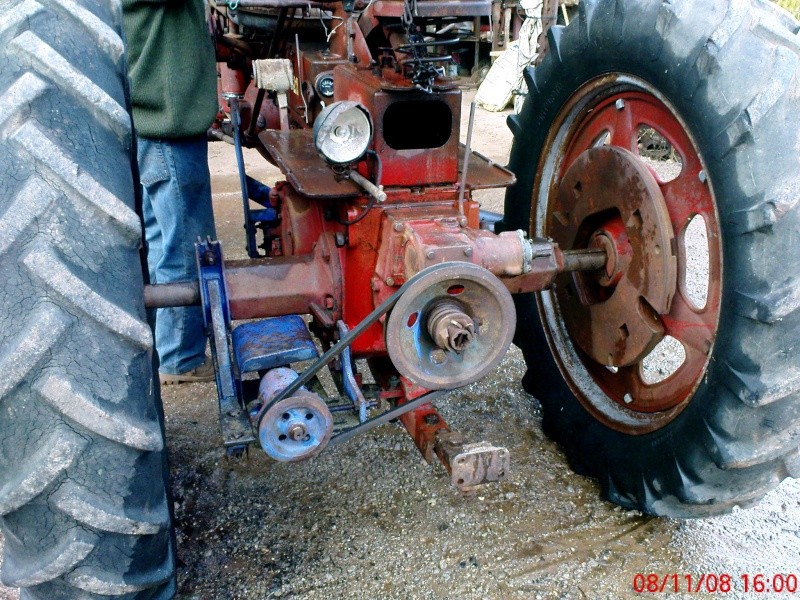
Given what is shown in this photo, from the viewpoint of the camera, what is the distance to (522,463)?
2629mm

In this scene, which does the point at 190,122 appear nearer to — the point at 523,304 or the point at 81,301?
the point at 523,304

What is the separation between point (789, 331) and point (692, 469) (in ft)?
1.39

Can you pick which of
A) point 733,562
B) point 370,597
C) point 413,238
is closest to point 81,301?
point 413,238

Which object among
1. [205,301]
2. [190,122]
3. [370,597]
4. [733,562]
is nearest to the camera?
[205,301]

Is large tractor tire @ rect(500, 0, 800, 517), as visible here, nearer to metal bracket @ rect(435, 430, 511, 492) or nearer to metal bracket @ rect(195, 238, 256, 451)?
metal bracket @ rect(435, 430, 511, 492)

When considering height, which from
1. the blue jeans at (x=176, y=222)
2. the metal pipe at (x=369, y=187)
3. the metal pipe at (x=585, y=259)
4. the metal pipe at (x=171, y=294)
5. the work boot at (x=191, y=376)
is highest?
the metal pipe at (x=369, y=187)

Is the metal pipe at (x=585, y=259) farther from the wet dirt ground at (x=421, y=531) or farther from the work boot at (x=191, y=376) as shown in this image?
the work boot at (x=191, y=376)

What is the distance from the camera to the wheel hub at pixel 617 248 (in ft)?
6.63

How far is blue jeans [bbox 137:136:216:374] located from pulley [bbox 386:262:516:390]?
1.41m

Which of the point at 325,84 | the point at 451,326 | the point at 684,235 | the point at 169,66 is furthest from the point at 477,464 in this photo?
the point at 169,66

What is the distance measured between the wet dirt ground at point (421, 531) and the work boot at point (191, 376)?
1.23 ft
